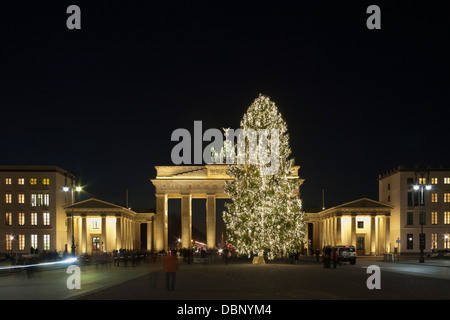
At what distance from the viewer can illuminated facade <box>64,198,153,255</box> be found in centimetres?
9419

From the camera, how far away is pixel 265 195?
5128 centimetres

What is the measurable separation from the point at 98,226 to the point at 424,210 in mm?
51862

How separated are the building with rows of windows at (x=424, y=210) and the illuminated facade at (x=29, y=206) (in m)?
52.9

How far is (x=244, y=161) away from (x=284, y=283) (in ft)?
82.0

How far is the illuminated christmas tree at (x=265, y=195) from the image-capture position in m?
50.8

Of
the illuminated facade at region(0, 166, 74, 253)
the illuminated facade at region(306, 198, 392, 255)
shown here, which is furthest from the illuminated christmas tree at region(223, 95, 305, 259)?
the illuminated facade at region(0, 166, 74, 253)

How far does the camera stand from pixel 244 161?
52750 millimetres

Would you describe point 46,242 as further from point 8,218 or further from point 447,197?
point 447,197

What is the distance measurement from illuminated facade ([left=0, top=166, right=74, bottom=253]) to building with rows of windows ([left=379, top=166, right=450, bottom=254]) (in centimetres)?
5294

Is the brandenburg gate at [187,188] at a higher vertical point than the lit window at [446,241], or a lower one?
higher

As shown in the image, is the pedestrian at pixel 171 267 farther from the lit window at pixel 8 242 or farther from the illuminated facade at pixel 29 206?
the lit window at pixel 8 242

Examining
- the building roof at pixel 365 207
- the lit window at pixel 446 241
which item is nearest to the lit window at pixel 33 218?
the building roof at pixel 365 207
